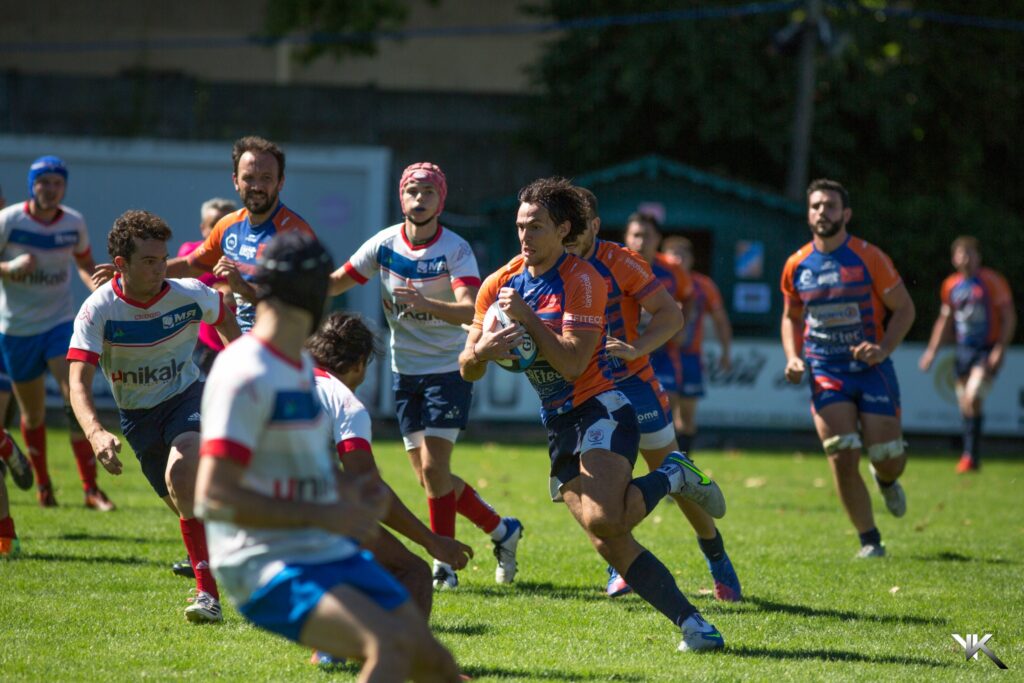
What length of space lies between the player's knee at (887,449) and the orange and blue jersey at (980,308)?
7556 millimetres

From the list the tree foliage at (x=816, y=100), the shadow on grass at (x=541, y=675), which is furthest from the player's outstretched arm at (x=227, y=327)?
the tree foliage at (x=816, y=100)

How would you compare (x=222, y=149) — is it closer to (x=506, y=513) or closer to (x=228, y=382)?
(x=506, y=513)

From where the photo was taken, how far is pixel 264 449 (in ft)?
12.3

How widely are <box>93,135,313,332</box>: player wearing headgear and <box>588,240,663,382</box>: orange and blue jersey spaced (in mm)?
1626

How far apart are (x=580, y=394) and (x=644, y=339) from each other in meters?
0.88

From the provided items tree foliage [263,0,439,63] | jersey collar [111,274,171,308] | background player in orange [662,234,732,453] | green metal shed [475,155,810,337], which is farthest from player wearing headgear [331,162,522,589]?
tree foliage [263,0,439,63]

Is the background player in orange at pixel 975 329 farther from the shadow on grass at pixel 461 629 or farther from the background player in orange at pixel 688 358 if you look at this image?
the shadow on grass at pixel 461 629

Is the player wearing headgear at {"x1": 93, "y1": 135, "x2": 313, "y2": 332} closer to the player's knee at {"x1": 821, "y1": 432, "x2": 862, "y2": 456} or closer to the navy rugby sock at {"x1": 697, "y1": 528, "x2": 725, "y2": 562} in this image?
the navy rugby sock at {"x1": 697, "y1": 528, "x2": 725, "y2": 562}

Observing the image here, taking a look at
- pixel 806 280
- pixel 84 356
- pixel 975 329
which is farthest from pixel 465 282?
pixel 975 329

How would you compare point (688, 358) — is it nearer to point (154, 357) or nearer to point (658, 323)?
point (658, 323)

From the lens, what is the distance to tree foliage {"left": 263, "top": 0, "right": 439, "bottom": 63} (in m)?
24.2

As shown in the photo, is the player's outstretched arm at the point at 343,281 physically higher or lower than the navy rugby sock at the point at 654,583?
higher

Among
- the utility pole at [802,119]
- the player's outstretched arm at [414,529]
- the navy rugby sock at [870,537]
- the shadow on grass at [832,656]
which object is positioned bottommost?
the navy rugby sock at [870,537]

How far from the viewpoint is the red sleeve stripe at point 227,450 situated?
358 cm
